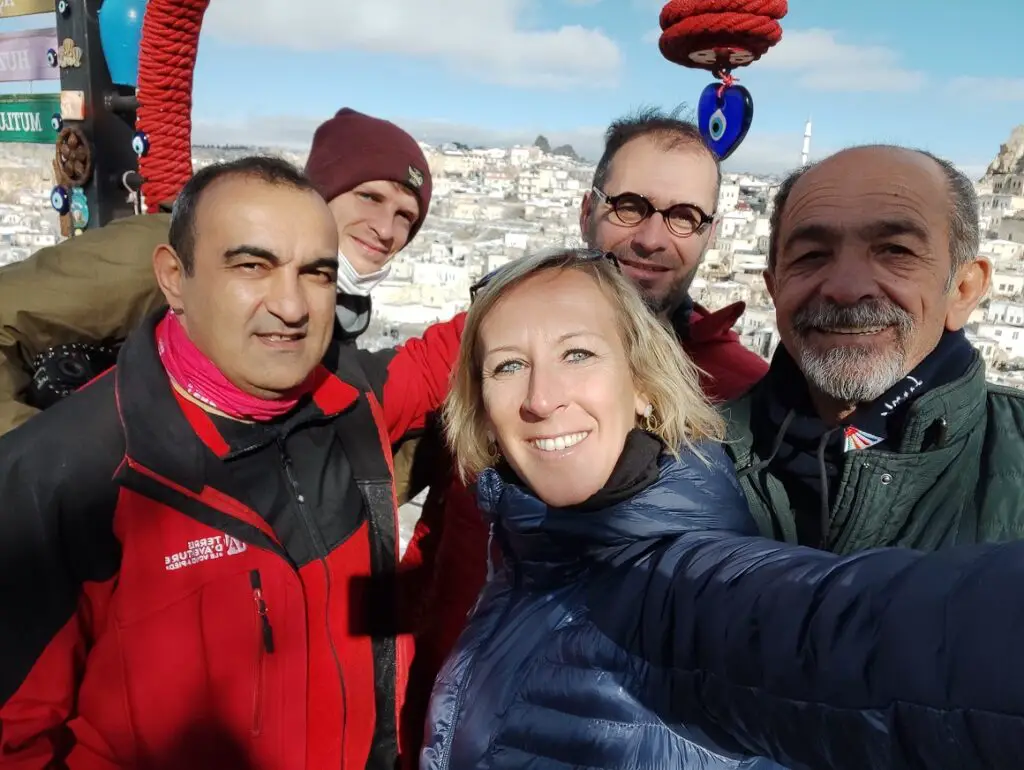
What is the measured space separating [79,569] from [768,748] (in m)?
1.10

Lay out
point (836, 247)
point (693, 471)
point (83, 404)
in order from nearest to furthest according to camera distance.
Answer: point (693, 471), point (83, 404), point (836, 247)

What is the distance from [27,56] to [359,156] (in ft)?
4.30

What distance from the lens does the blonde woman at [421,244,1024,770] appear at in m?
0.52

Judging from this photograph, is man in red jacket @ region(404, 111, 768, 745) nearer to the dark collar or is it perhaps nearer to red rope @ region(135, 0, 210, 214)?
the dark collar

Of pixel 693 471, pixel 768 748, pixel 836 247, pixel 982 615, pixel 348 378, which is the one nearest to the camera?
pixel 982 615

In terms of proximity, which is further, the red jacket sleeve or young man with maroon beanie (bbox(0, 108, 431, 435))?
the red jacket sleeve

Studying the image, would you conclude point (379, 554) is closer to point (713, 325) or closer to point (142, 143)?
point (713, 325)

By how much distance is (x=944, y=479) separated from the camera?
1.05 metres

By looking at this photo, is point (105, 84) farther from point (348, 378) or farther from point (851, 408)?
point (851, 408)

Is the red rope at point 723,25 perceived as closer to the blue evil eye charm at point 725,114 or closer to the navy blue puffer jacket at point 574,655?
the blue evil eye charm at point 725,114

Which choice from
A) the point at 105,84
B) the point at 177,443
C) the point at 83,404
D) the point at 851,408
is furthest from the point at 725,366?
the point at 105,84

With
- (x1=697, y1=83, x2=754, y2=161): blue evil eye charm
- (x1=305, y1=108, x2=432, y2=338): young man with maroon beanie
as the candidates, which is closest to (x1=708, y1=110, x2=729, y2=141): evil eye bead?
(x1=697, y1=83, x2=754, y2=161): blue evil eye charm

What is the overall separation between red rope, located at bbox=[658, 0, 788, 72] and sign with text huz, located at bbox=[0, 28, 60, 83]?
2.01 m

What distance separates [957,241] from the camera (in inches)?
45.5
